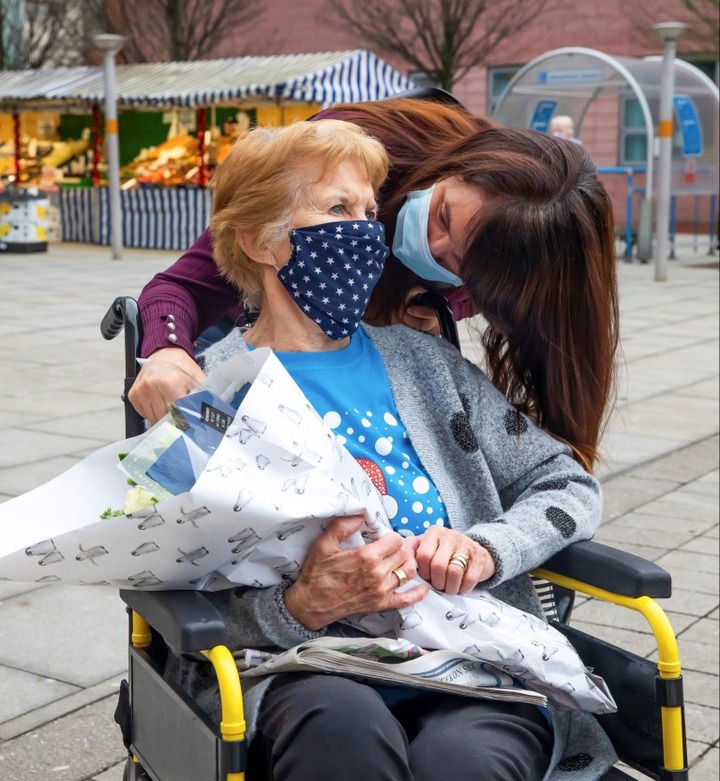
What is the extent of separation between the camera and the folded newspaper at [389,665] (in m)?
1.96

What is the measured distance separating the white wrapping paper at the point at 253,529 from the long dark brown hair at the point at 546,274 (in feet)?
1.67

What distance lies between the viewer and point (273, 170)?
2297 millimetres

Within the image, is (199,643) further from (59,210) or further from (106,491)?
(59,210)

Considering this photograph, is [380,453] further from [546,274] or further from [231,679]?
[231,679]

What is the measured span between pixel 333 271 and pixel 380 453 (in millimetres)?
333

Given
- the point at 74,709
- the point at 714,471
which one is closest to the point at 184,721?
the point at 74,709

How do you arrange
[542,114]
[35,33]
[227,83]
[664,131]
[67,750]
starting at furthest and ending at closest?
1. [35,33]
2. [542,114]
3. [227,83]
4. [664,131]
5. [67,750]

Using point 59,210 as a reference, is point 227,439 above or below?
above

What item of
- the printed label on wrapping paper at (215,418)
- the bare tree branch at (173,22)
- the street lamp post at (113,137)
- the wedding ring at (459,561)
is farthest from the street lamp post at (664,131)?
the bare tree branch at (173,22)

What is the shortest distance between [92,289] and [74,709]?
10.6m

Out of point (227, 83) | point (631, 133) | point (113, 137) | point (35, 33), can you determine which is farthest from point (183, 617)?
point (35, 33)

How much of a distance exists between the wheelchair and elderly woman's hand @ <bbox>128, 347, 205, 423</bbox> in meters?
0.08

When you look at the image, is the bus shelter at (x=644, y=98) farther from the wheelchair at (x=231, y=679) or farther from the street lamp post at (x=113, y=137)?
the wheelchair at (x=231, y=679)

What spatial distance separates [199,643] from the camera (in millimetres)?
1771
